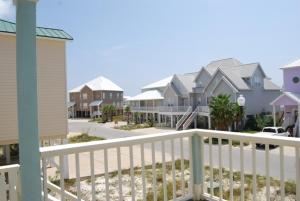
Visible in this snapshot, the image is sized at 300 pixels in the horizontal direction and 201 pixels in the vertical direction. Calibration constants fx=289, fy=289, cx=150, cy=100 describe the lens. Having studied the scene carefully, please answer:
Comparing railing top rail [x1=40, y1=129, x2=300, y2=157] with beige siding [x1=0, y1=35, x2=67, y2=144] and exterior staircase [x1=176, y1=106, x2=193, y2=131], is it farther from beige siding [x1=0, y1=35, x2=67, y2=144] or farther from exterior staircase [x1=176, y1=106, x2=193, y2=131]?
exterior staircase [x1=176, y1=106, x2=193, y2=131]

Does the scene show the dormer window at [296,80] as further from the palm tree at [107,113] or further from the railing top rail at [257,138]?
the palm tree at [107,113]

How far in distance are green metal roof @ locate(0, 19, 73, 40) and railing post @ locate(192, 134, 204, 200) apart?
7.48 m

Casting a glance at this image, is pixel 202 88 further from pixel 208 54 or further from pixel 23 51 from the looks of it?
pixel 23 51

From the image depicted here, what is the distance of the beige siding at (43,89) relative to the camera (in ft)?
30.7

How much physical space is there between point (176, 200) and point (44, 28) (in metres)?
8.81

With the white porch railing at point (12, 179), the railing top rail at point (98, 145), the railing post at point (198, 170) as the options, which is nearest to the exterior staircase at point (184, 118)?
the railing post at point (198, 170)

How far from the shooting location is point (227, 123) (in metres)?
19.7

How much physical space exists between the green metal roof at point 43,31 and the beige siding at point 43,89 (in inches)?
8.6

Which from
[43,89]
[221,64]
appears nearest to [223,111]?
[221,64]

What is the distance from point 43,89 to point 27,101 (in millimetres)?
8403

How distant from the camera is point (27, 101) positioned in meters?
2.05

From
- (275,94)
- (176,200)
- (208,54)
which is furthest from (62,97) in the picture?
(208,54)

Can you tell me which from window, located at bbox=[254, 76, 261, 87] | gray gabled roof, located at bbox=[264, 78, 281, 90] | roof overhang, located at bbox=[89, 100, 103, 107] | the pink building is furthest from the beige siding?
roof overhang, located at bbox=[89, 100, 103, 107]

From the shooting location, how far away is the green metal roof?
9.16 metres
